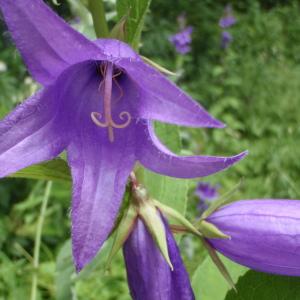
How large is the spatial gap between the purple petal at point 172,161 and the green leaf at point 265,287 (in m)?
0.20

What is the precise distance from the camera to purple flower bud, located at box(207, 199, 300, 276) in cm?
73

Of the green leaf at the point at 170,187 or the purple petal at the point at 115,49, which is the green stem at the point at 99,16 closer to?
the purple petal at the point at 115,49

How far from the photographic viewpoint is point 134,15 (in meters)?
0.76

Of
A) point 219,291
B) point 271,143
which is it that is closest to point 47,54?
point 219,291

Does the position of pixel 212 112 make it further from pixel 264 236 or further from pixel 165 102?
pixel 165 102

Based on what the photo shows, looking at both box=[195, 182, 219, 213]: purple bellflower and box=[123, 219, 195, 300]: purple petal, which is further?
box=[195, 182, 219, 213]: purple bellflower

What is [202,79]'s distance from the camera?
17.7ft

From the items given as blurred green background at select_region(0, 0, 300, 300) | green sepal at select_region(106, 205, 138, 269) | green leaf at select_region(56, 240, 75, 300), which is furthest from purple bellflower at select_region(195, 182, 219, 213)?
green sepal at select_region(106, 205, 138, 269)

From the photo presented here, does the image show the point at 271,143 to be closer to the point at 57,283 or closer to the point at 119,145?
the point at 57,283

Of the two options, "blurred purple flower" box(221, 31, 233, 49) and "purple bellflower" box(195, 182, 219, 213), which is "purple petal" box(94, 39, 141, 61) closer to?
"purple bellflower" box(195, 182, 219, 213)

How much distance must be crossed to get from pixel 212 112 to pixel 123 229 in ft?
13.2

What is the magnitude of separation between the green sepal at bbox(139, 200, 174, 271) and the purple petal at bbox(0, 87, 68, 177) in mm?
133

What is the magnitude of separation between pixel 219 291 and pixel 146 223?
0.86ft

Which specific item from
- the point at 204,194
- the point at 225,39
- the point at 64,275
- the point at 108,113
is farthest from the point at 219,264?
the point at 225,39
